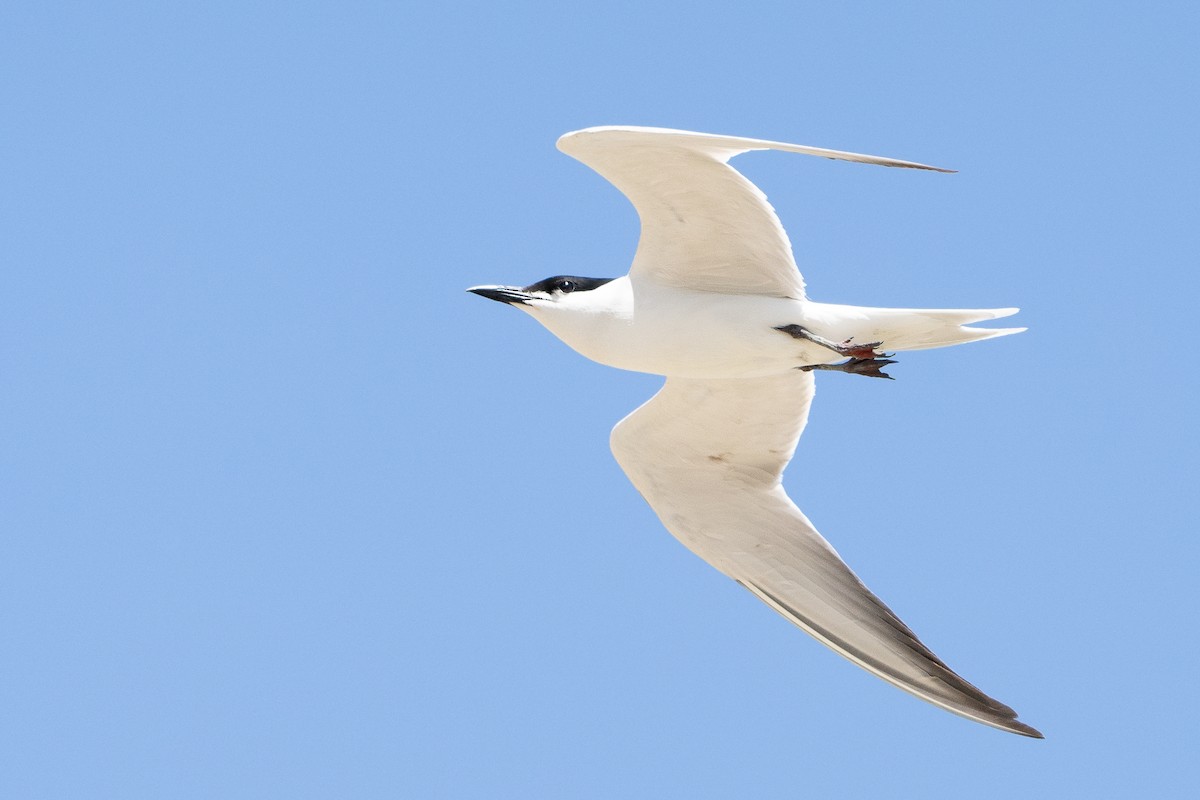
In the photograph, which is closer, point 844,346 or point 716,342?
point 844,346

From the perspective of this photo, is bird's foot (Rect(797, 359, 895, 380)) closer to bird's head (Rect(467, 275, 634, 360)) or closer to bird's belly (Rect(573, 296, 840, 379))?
bird's belly (Rect(573, 296, 840, 379))

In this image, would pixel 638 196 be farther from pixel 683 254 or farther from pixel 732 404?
pixel 732 404

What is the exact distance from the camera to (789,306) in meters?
10.2

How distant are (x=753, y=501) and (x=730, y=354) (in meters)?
1.58

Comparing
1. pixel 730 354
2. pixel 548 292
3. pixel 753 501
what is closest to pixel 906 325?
pixel 730 354

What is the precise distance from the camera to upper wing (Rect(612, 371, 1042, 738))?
10.8 m

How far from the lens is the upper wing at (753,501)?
1080 centimetres

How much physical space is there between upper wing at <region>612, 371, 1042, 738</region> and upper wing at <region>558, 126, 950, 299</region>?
966mm

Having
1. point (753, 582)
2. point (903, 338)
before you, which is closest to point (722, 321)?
point (903, 338)

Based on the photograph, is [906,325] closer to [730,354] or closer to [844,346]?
[844,346]

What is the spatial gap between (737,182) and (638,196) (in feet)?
2.12

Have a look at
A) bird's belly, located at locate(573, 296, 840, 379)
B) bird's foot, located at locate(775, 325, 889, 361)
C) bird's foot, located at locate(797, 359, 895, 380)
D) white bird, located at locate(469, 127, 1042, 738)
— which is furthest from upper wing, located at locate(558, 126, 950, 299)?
bird's foot, located at locate(797, 359, 895, 380)

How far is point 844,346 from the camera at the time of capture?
10031 mm

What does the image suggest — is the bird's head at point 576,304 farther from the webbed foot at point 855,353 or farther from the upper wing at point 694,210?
the webbed foot at point 855,353
